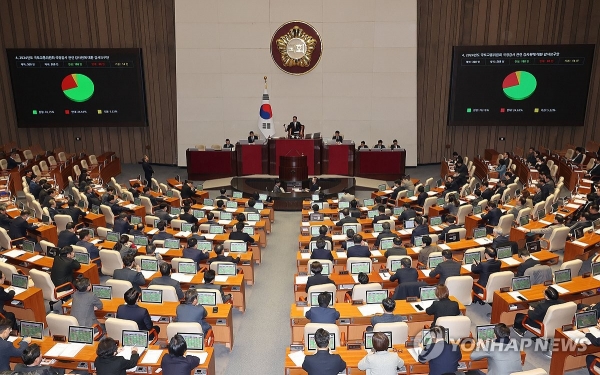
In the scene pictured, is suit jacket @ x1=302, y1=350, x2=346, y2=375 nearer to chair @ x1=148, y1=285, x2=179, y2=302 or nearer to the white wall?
chair @ x1=148, y1=285, x2=179, y2=302

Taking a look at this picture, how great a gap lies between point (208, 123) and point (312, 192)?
24.4 feet

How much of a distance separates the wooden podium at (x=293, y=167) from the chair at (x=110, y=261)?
881cm

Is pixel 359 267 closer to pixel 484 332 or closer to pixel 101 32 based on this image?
pixel 484 332

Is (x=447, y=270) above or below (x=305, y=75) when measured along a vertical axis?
below

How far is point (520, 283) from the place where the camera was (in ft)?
29.5

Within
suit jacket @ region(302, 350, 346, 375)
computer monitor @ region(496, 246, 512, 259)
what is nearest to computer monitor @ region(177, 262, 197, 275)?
suit jacket @ region(302, 350, 346, 375)

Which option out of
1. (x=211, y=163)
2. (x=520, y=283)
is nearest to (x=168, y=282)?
(x=520, y=283)

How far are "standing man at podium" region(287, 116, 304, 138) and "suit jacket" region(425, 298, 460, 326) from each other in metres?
13.6

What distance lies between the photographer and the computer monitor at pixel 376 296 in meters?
8.38

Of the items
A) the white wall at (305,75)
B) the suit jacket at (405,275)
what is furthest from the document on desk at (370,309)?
the white wall at (305,75)

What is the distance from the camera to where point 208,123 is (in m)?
23.0

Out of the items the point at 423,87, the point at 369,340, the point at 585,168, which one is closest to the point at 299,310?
the point at 369,340

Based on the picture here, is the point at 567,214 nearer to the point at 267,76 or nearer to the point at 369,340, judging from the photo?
the point at 369,340

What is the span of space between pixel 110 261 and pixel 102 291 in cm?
216
